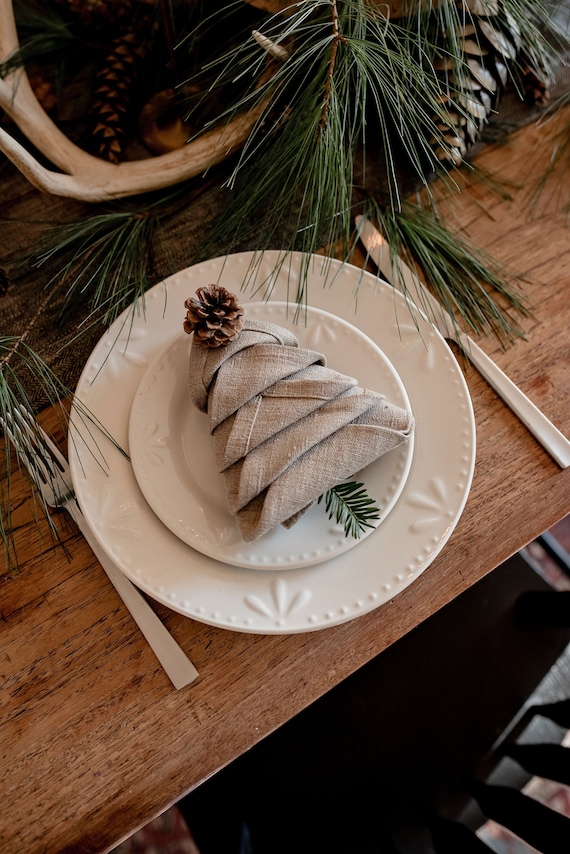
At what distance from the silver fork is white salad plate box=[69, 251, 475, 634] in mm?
36

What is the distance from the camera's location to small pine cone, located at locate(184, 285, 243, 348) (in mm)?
509

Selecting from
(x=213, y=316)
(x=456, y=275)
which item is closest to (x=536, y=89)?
(x=456, y=275)

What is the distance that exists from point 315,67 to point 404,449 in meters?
0.38

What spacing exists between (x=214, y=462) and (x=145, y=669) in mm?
178

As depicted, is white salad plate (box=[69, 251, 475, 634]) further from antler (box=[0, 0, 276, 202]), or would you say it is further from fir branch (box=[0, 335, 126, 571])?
antler (box=[0, 0, 276, 202])

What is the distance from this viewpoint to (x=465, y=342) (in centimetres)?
64

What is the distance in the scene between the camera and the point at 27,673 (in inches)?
20.9

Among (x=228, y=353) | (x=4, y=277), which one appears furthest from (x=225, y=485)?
(x=4, y=277)

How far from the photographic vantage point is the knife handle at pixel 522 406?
1.96 feet

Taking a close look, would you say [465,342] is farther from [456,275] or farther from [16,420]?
[16,420]

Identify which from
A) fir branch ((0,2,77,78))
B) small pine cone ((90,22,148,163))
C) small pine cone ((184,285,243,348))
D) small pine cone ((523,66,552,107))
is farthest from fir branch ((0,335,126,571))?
small pine cone ((523,66,552,107))

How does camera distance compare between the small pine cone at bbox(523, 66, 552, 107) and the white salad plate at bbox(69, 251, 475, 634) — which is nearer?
the white salad plate at bbox(69, 251, 475, 634)

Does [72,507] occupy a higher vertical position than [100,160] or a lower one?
lower

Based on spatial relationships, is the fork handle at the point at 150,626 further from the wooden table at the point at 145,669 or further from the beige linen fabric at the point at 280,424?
the beige linen fabric at the point at 280,424
